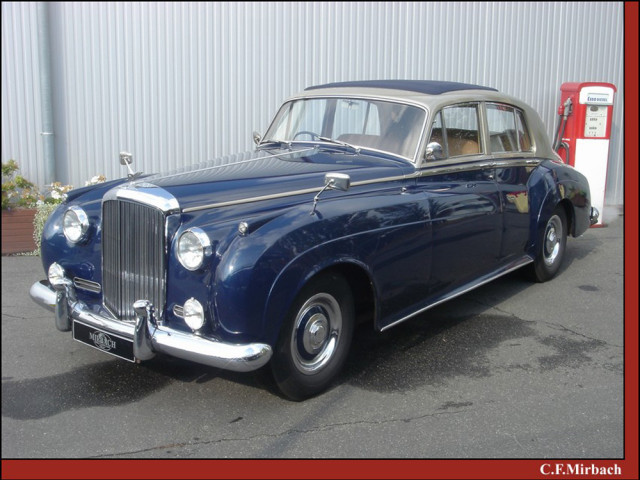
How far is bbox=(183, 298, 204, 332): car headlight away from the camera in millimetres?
3271

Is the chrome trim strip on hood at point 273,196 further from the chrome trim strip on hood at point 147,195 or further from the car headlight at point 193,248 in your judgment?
the car headlight at point 193,248

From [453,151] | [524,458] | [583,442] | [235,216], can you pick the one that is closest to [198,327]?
[235,216]

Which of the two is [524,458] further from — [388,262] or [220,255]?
[220,255]

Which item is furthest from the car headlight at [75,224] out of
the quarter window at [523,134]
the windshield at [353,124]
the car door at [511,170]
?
the quarter window at [523,134]

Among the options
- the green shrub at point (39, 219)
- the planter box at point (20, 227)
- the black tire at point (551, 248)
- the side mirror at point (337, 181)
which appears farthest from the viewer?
the green shrub at point (39, 219)

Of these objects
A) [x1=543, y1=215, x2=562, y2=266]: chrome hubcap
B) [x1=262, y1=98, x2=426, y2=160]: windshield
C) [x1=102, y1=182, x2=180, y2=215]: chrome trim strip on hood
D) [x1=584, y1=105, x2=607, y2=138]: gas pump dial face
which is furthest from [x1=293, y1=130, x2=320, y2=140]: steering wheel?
[x1=584, y1=105, x2=607, y2=138]: gas pump dial face

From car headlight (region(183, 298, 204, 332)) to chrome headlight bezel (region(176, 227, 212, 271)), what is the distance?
0.58 feet

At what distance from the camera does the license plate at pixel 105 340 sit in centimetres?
342

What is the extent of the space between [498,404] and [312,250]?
1.42 meters

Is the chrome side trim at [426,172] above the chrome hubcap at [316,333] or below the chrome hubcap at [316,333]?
above

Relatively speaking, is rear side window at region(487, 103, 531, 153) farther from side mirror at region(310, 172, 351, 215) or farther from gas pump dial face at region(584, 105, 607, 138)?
gas pump dial face at region(584, 105, 607, 138)

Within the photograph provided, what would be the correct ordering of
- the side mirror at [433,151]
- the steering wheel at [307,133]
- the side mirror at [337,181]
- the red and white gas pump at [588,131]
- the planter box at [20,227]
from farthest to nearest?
the red and white gas pump at [588,131] → the planter box at [20,227] → the steering wheel at [307,133] → the side mirror at [433,151] → the side mirror at [337,181]

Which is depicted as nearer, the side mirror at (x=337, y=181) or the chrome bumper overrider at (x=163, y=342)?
the chrome bumper overrider at (x=163, y=342)

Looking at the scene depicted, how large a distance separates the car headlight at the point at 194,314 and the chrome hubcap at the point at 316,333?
54 centimetres
